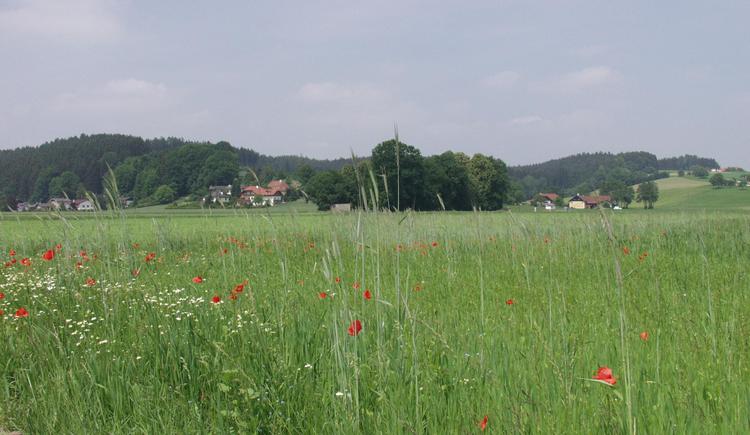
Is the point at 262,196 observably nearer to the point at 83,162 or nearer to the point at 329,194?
the point at 329,194

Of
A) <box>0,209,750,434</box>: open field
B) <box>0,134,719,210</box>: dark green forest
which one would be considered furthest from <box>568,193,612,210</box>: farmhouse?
<box>0,134,719,210</box>: dark green forest

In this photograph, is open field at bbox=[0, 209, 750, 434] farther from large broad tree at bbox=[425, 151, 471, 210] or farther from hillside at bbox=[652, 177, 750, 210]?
hillside at bbox=[652, 177, 750, 210]

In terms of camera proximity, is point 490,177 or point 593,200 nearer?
point 593,200

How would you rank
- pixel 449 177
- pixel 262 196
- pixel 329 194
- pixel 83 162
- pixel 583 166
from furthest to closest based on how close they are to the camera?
pixel 583 166 → pixel 83 162 → pixel 449 177 → pixel 329 194 → pixel 262 196

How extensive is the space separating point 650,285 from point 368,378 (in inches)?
169

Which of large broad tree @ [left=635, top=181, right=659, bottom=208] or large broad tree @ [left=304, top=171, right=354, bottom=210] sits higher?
large broad tree @ [left=304, top=171, right=354, bottom=210]

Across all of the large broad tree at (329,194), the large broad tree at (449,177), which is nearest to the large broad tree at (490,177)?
the large broad tree at (449,177)

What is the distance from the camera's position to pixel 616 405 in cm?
241

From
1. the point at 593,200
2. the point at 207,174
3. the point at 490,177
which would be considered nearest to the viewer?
the point at 593,200

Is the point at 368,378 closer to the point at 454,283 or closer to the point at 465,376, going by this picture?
the point at 465,376

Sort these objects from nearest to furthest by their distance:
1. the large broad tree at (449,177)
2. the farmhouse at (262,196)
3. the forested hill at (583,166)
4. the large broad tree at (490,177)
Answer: the farmhouse at (262,196) < the large broad tree at (449,177) < the large broad tree at (490,177) < the forested hill at (583,166)

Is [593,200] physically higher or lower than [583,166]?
lower

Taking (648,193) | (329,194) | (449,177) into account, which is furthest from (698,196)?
(329,194)

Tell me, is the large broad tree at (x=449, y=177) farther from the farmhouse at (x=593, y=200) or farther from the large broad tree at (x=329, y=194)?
the farmhouse at (x=593, y=200)
